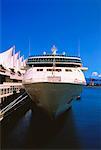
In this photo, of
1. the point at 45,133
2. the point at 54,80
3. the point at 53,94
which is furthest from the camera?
Answer: the point at 54,80

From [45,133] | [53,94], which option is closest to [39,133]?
[45,133]

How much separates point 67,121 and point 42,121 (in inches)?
119

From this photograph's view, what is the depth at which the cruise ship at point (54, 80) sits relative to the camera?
21281 millimetres

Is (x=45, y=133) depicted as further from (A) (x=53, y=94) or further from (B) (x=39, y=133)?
(A) (x=53, y=94)

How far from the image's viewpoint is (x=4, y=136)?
18188 millimetres

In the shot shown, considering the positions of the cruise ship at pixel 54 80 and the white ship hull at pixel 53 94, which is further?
the cruise ship at pixel 54 80

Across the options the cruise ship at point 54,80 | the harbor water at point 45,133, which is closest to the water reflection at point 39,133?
the harbor water at point 45,133

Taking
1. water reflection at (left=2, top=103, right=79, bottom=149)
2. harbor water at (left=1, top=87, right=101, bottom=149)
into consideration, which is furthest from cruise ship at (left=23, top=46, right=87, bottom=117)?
harbor water at (left=1, top=87, right=101, bottom=149)

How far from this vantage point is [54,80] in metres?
21.7

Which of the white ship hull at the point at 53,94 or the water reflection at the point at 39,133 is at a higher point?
the white ship hull at the point at 53,94

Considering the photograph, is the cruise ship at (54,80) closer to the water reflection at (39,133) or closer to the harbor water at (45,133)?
the water reflection at (39,133)

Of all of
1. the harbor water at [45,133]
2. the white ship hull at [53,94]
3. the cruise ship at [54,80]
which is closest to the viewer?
the harbor water at [45,133]

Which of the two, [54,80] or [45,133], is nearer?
[45,133]

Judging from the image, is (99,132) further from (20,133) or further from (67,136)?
(20,133)
